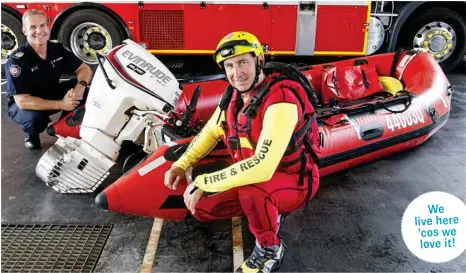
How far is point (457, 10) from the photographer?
6.95 meters

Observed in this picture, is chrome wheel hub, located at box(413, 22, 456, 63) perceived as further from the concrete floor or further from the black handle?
the black handle

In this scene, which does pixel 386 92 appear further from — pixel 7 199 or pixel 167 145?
pixel 7 199

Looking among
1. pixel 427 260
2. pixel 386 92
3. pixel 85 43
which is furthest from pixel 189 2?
pixel 427 260

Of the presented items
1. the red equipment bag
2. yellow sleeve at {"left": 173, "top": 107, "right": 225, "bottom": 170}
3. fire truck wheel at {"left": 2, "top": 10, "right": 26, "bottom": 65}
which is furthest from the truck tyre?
fire truck wheel at {"left": 2, "top": 10, "right": 26, "bottom": 65}

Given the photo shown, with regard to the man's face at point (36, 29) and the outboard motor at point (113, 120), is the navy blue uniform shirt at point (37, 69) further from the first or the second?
the outboard motor at point (113, 120)

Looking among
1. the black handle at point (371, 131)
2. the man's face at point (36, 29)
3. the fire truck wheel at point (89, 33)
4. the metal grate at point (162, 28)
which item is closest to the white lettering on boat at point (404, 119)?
the black handle at point (371, 131)

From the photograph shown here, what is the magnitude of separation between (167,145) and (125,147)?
837 millimetres

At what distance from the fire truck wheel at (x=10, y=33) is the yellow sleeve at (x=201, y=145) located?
491 cm

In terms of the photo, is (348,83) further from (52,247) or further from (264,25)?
(52,247)

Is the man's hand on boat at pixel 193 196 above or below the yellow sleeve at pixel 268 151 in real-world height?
below

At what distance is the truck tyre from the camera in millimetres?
6879

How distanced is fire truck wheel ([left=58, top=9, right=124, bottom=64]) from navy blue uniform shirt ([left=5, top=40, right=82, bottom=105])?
2123mm

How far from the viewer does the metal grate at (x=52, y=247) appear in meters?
2.95

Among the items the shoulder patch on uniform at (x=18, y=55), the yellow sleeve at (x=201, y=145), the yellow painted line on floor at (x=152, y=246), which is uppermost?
the shoulder patch on uniform at (x=18, y=55)
